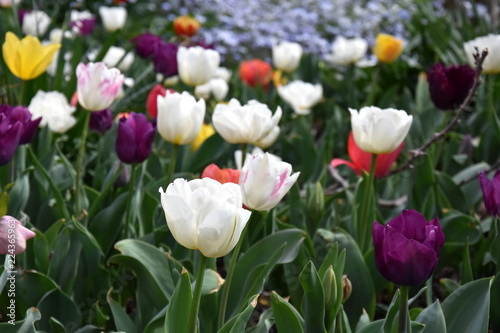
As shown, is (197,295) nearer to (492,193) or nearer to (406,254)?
(406,254)

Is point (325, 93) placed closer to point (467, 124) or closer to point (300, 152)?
point (467, 124)

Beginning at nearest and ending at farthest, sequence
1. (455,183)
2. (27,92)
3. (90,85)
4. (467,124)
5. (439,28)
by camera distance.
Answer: (90,85) < (455,183) < (27,92) < (467,124) < (439,28)

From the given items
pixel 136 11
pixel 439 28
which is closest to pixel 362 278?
pixel 439 28

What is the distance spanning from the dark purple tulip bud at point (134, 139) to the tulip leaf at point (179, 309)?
1.67 feet

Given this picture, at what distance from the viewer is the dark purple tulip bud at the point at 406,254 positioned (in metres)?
1.02

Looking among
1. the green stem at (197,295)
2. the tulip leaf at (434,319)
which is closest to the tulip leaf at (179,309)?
the green stem at (197,295)

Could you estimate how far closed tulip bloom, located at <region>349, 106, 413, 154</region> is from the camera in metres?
1.42

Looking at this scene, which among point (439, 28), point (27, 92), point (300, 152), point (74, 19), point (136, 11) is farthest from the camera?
point (136, 11)

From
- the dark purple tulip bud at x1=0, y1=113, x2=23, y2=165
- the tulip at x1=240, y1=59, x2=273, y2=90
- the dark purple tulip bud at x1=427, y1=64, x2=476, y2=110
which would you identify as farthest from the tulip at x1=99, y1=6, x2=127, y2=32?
the dark purple tulip bud at x1=0, y1=113, x2=23, y2=165

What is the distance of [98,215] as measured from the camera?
163cm

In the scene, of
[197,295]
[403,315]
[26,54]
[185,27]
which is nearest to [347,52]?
[185,27]

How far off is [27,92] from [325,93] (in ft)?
5.78

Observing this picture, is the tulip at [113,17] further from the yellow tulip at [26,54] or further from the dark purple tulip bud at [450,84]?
the dark purple tulip bud at [450,84]

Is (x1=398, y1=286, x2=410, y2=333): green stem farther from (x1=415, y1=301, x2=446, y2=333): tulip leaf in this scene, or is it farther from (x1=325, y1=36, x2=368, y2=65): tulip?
(x1=325, y1=36, x2=368, y2=65): tulip
